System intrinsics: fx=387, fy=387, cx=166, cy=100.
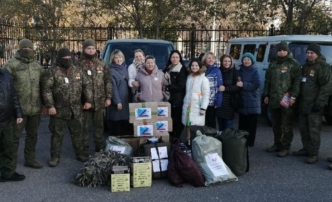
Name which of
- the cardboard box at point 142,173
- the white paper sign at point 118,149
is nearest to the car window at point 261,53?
the white paper sign at point 118,149

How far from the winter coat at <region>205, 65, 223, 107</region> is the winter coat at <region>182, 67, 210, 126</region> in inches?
11.6

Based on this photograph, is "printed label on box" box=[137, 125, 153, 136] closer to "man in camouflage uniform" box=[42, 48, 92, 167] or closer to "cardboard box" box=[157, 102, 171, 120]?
"cardboard box" box=[157, 102, 171, 120]

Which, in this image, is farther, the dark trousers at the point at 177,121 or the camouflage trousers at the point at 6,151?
the dark trousers at the point at 177,121

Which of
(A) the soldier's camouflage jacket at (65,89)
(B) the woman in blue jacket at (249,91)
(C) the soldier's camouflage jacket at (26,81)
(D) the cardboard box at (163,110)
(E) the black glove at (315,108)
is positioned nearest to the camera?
(C) the soldier's camouflage jacket at (26,81)

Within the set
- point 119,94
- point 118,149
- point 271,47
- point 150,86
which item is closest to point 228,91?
point 150,86

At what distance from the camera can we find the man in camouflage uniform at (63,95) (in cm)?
585

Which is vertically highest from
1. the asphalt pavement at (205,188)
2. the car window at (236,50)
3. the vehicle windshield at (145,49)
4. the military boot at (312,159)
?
the car window at (236,50)

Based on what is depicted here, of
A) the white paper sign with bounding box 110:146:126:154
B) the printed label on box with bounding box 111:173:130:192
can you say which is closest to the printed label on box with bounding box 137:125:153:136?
the white paper sign with bounding box 110:146:126:154

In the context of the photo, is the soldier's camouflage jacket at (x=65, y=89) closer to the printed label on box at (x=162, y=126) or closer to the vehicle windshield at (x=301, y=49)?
the printed label on box at (x=162, y=126)

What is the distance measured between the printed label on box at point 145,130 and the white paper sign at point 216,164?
3.89 feet

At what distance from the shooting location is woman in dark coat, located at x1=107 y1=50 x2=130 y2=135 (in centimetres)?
658

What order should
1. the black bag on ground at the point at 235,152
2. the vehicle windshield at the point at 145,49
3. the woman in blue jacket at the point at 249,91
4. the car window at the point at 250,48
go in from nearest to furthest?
the black bag on ground at the point at 235,152 < the woman in blue jacket at the point at 249,91 < the vehicle windshield at the point at 145,49 < the car window at the point at 250,48

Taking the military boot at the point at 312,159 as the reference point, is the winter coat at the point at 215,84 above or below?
above

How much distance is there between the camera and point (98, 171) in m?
5.23
